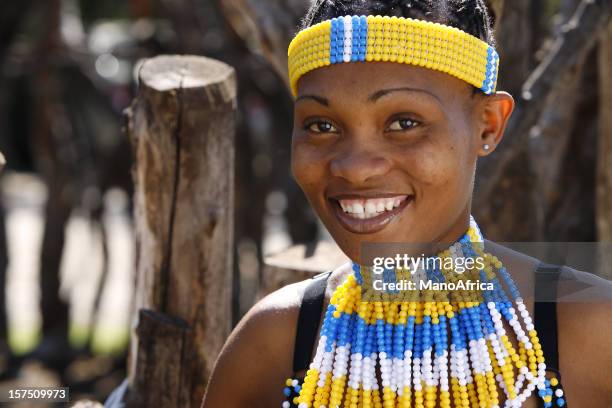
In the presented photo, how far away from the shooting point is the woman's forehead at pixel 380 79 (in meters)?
2.04

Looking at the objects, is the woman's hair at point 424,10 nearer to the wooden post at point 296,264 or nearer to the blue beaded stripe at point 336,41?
the blue beaded stripe at point 336,41

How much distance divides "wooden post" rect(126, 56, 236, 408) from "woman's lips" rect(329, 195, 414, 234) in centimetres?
117

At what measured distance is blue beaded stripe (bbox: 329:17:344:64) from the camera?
207 cm

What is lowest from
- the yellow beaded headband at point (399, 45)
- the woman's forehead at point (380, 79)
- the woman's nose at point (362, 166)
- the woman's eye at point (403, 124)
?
the woman's nose at point (362, 166)

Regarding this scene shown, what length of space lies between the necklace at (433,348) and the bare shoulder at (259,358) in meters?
0.08

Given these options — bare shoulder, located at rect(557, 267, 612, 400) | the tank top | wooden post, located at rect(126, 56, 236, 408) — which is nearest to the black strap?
the tank top

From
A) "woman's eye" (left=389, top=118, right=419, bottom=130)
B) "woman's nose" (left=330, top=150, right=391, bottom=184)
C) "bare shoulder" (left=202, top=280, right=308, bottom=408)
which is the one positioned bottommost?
"bare shoulder" (left=202, top=280, right=308, bottom=408)

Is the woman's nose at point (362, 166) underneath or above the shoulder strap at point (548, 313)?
above

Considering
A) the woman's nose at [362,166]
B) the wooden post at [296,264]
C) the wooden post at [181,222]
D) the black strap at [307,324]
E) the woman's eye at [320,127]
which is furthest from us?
the wooden post at [296,264]

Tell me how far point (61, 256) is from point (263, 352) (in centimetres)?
531

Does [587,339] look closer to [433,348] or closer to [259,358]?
[433,348]

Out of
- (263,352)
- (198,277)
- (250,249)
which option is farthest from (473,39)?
(250,249)

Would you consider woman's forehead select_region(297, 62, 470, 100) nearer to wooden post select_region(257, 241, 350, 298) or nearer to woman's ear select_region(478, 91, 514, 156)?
woman's ear select_region(478, 91, 514, 156)

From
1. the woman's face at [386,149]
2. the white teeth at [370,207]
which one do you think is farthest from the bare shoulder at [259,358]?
the white teeth at [370,207]
